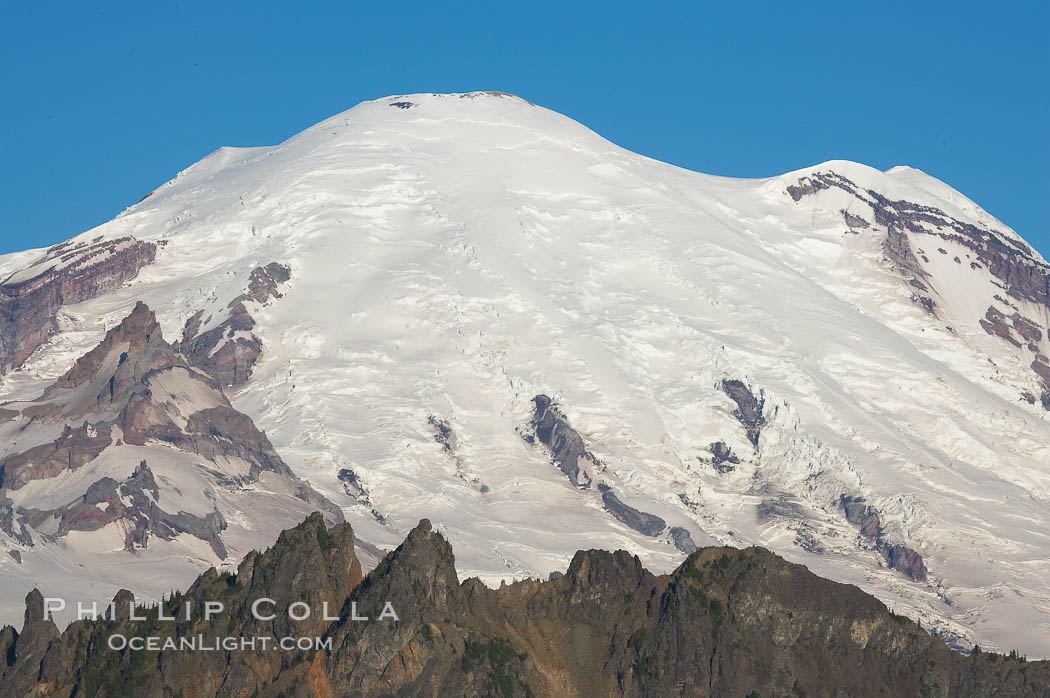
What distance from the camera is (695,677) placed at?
188125mm

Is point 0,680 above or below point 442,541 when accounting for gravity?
below

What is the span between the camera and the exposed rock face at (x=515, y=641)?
18338 centimetres

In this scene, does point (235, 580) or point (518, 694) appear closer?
point (518, 694)

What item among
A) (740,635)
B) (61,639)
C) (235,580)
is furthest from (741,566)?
(61,639)

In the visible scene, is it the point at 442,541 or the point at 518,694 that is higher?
the point at 442,541

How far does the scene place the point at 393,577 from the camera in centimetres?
18838

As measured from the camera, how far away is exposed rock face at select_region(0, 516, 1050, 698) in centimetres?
18338

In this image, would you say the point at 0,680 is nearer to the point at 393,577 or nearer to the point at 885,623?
the point at 393,577

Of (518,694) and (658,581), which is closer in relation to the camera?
(518,694)

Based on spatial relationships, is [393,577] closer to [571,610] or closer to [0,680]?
[571,610]

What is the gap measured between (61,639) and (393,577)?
1129 inches

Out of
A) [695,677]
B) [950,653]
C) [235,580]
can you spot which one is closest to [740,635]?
[695,677]

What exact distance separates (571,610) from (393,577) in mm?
18004

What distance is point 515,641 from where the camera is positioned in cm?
19088
